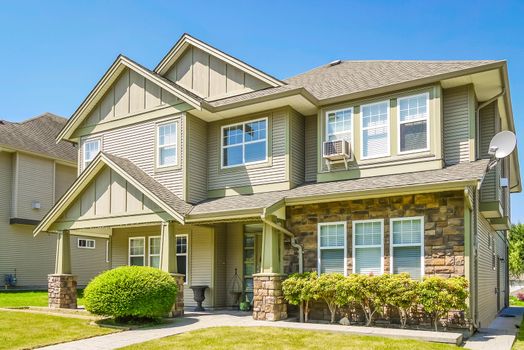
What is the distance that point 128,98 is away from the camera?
637 inches

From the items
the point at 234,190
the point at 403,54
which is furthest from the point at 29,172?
the point at 403,54

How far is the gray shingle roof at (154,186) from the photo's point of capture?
1373 centimetres

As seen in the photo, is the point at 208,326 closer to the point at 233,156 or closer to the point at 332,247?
the point at 332,247

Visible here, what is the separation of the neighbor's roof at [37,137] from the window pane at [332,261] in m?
15.4

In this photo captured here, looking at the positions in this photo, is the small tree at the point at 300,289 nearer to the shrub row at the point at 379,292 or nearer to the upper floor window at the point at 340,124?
the shrub row at the point at 379,292

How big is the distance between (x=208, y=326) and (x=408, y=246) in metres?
4.89

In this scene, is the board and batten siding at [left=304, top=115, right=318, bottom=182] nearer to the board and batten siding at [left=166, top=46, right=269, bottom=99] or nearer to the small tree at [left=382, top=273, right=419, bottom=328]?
the board and batten siding at [left=166, top=46, right=269, bottom=99]

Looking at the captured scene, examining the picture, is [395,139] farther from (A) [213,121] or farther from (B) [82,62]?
(B) [82,62]

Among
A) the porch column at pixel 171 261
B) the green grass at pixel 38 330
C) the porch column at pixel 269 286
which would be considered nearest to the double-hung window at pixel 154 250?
the porch column at pixel 171 261

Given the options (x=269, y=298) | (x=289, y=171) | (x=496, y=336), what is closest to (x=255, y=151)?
(x=289, y=171)

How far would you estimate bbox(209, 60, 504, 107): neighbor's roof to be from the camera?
488 inches

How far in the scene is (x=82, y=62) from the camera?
14.8 meters

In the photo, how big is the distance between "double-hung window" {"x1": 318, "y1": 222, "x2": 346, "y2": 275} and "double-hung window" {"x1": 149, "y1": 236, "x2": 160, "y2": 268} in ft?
20.5

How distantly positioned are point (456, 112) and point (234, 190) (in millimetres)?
6370
